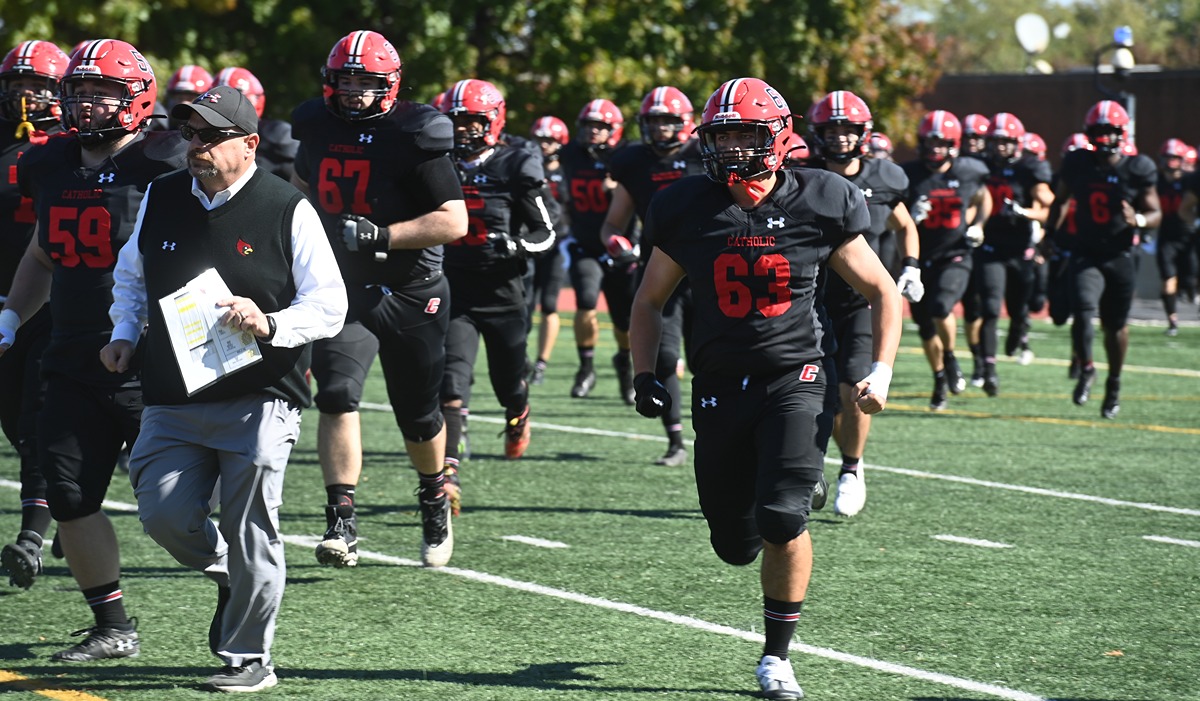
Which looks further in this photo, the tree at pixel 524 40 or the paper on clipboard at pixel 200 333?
the tree at pixel 524 40

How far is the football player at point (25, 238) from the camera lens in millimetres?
6332

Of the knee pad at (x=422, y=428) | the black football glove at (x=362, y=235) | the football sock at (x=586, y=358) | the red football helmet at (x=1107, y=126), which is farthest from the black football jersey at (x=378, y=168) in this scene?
the red football helmet at (x=1107, y=126)

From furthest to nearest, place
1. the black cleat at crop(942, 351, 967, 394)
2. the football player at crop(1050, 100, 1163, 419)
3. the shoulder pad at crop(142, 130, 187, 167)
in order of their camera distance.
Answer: the black cleat at crop(942, 351, 967, 394)
the football player at crop(1050, 100, 1163, 419)
the shoulder pad at crop(142, 130, 187, 167)

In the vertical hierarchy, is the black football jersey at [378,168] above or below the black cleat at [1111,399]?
above

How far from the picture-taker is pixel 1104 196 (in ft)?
40.4

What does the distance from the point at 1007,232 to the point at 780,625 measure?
936 centimetres

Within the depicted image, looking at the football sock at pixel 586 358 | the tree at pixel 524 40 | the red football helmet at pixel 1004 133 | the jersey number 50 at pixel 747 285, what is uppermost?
the tree at pixel 524 40

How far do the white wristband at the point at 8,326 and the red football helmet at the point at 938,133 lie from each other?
7.79m

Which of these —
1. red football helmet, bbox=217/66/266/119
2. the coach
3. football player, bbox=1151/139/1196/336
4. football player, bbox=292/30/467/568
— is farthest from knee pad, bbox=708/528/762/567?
football player, bbox=1151/139/1196/336

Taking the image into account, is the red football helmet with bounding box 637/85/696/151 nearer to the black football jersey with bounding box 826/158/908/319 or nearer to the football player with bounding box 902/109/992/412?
the black football jersey with bounding box 826/158/908/319

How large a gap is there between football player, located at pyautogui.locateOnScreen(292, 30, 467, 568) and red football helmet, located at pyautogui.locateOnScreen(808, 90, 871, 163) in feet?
7.81

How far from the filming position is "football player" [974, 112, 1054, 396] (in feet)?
43.6

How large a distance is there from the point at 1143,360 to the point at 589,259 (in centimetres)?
631

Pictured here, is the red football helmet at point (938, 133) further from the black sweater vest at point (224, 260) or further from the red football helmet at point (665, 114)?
the black sweater vest at point (224, 260)
